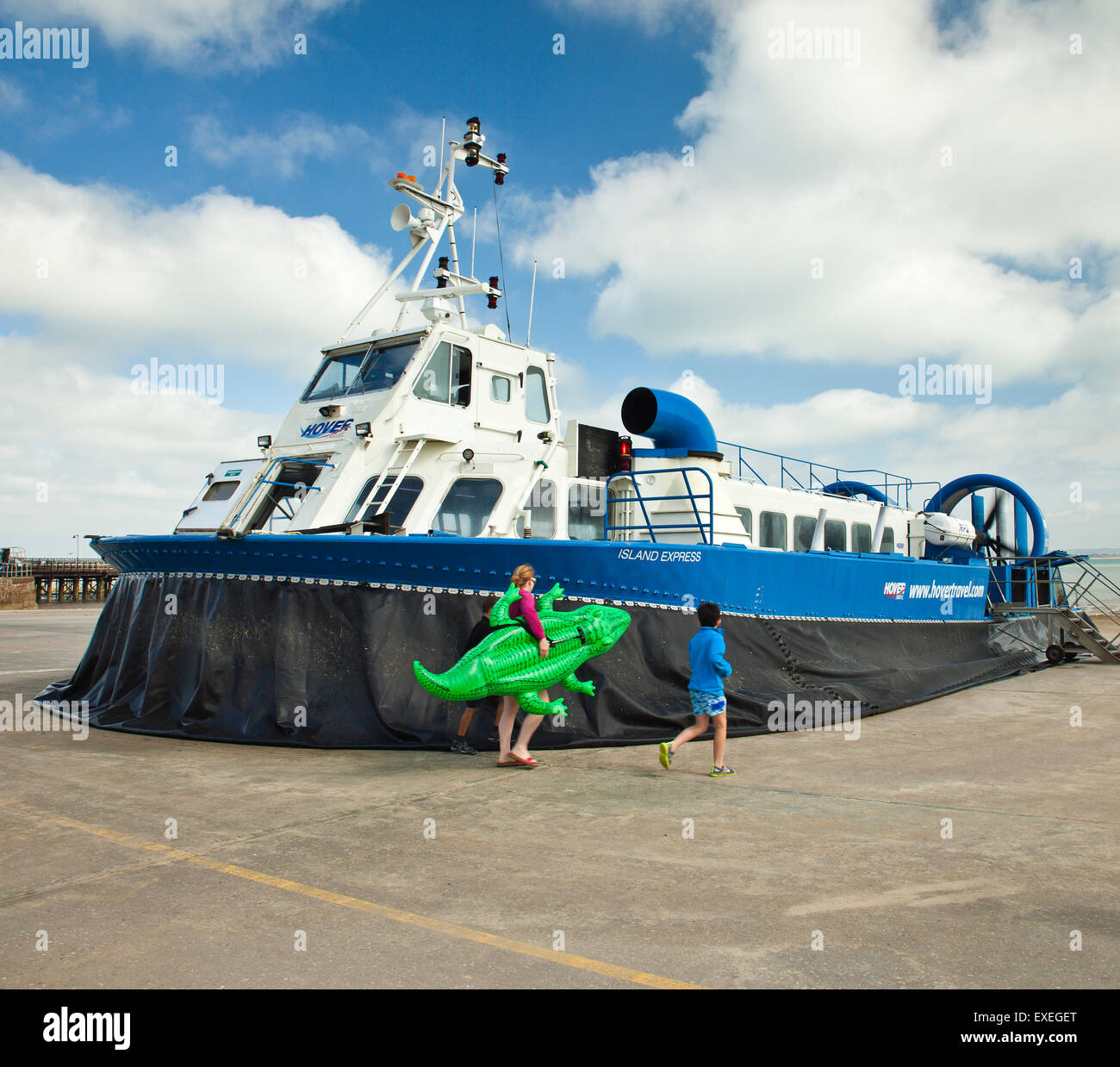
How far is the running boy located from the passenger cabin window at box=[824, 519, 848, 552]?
697cm

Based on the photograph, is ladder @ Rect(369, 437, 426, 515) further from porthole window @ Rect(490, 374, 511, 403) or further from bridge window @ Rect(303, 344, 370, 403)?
bridge window @ Rect(303, 344, 370, 403)

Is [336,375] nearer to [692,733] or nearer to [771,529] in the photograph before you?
[692,733]

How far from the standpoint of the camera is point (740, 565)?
28.1 ft

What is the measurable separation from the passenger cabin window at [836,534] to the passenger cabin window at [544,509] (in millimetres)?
5679

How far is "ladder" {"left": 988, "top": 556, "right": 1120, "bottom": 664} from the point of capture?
47.6ft

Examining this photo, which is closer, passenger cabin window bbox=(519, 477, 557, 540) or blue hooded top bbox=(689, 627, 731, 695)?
blue hooded top bbox=(689, 627, 731, 695)

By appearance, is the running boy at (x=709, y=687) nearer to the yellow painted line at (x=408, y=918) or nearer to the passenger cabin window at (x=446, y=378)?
the yellow painted line at (x=408, y=918)

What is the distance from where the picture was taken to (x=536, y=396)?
9.67m

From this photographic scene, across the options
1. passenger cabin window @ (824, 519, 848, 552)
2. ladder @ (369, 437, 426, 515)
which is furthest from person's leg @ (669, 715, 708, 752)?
passenger cabin window @ (824, 519, 848, 552)

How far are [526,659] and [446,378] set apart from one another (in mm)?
3759

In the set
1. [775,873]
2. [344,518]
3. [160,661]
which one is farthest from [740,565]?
[160,661]

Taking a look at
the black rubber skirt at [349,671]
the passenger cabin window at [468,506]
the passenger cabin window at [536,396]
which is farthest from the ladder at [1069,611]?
the passenger cabin window at [468,506]

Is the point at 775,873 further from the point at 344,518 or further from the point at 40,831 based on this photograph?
the point at 344,518
